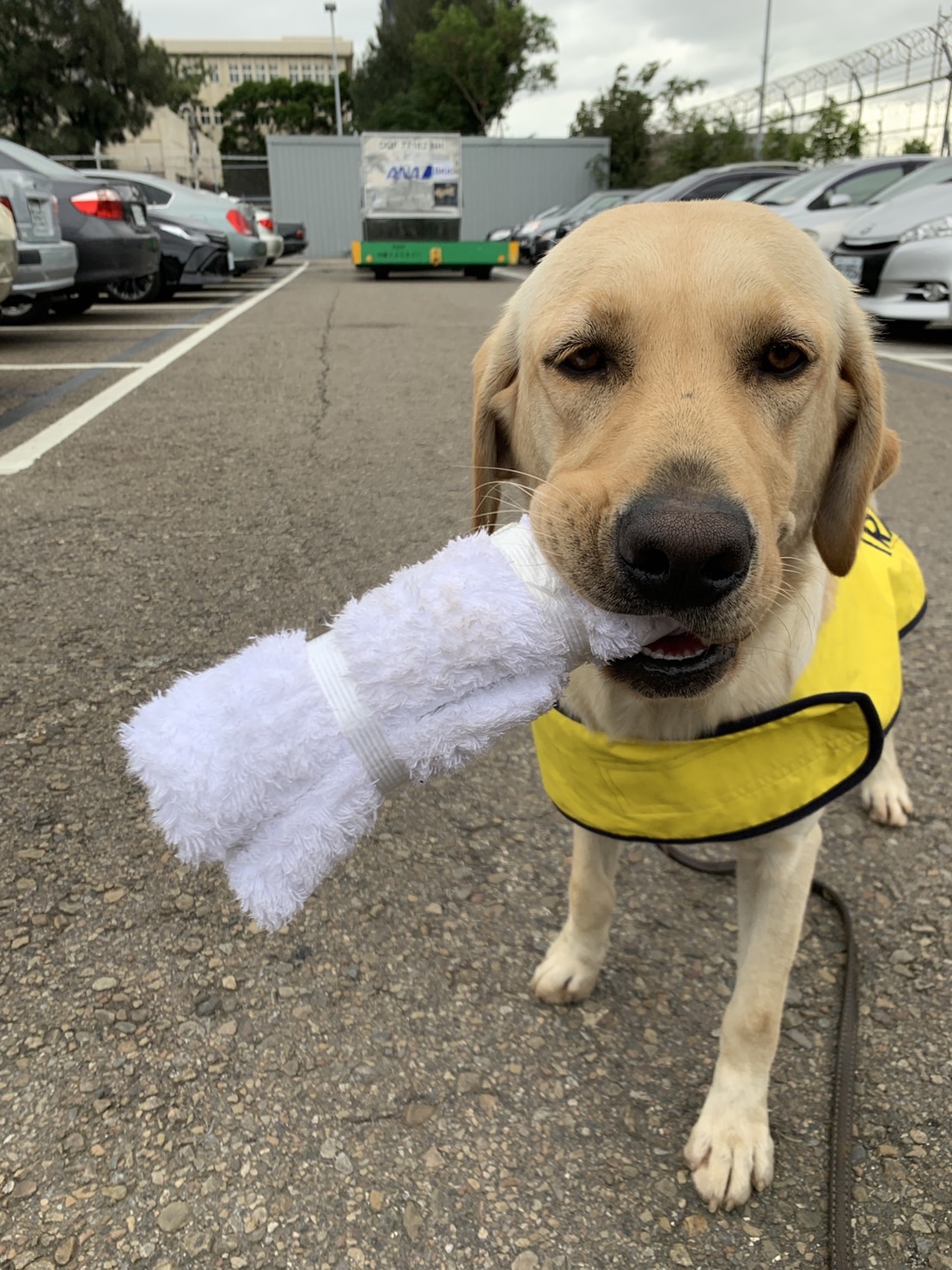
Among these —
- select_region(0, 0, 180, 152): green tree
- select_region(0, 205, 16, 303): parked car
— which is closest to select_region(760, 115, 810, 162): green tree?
select_region(0, 205, 16, 303): parked car

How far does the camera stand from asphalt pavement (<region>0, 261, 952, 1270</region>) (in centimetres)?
154

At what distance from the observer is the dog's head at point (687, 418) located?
143 centimetres

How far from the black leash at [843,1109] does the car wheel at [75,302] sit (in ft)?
38.6

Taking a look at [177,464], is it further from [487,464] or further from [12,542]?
[487,464]

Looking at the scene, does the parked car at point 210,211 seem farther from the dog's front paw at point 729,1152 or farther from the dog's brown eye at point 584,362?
the dog's front paw at point 729,1152

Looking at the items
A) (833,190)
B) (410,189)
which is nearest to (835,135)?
(410,189)

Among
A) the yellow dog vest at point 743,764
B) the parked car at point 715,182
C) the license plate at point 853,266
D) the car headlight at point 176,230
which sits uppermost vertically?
the parked car at point 715,182

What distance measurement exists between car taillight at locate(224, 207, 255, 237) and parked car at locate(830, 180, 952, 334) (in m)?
12.0

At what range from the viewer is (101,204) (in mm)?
10484

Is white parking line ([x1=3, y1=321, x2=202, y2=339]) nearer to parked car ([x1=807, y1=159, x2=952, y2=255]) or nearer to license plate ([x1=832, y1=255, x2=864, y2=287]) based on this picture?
license plate ([x1=832, y1=255, x2=864, y2=287])

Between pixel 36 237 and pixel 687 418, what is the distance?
9.03 metres

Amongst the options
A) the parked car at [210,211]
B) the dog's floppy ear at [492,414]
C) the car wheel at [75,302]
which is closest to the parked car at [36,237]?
the car wheel at [75,302]

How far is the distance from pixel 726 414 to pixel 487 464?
744 mm

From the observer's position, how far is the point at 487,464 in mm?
2264
